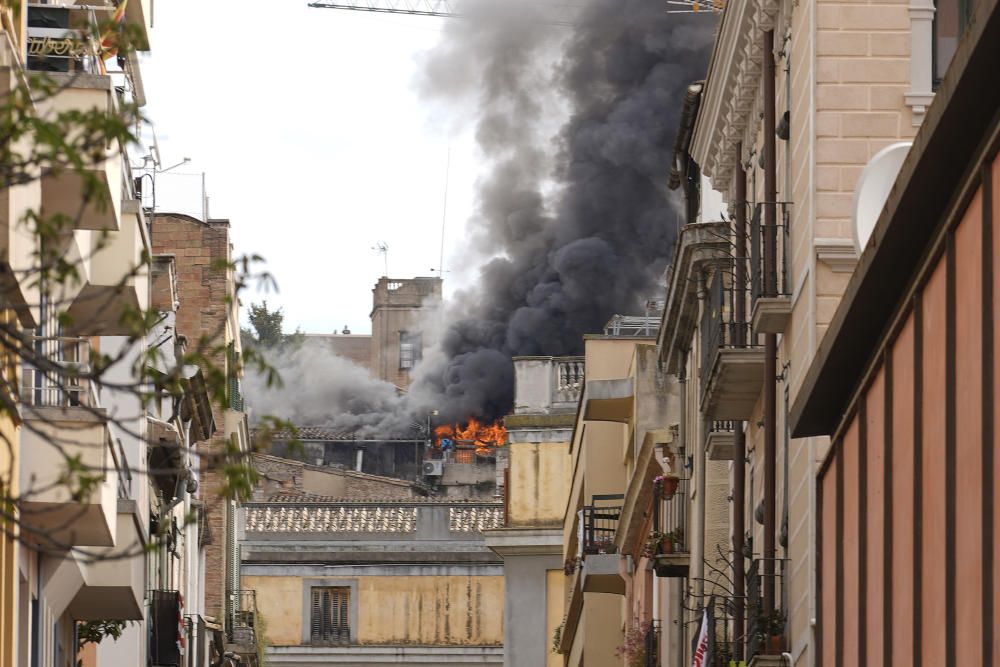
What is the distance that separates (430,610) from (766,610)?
4336 centimetres

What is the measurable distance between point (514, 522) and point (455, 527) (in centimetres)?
1023

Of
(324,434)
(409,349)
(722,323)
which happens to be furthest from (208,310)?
(409,349)

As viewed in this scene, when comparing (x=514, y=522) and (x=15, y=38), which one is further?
(x=514, y=522)

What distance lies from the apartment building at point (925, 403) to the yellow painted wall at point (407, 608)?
47.1m

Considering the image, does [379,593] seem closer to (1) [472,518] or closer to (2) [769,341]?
(1) [472,518]

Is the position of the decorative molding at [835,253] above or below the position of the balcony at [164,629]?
above

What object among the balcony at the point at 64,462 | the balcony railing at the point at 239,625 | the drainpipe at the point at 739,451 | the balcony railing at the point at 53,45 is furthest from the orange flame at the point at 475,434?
the balcony at the point at 64,462

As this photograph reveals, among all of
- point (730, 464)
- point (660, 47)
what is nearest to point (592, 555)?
point (730, 464)

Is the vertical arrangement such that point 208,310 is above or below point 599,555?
above

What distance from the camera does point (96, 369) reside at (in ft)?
34.0

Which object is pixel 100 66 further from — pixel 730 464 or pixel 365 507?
pixel 365 507

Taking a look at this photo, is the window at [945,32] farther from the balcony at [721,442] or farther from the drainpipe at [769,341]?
Result: the balcony at [721,442]

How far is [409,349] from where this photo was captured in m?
136

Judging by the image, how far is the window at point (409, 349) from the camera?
13475cm
